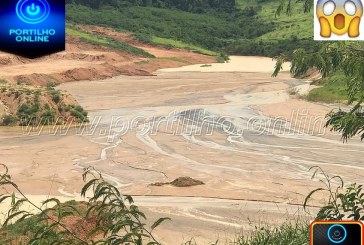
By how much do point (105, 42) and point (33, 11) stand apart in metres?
83.8

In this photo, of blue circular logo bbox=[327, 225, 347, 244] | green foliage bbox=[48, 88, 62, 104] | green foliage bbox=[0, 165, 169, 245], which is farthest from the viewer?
green foliage bbox=[48, 88, 62, 104]

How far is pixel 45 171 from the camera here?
80.2 ft

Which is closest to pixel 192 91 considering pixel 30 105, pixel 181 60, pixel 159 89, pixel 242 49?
pixel 159 89

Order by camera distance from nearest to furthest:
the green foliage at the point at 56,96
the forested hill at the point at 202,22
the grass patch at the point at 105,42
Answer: the green foliage at the point at 56,96, the grass patch at the point at 105,42, the forested hill at the point at 202,22

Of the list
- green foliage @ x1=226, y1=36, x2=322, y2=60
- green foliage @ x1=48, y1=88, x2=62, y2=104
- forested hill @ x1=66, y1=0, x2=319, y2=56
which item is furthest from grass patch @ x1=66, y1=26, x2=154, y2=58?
green foliage @ x1=48, y1=88, x2=62, y2=104

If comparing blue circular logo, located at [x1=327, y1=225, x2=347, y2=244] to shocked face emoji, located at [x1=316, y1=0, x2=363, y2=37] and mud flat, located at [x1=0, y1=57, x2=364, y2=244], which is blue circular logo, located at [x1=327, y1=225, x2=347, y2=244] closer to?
shocked face emoji, located at [x1=316, y1=0, x2=363, y2=37]

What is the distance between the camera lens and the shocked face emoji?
14.5ft

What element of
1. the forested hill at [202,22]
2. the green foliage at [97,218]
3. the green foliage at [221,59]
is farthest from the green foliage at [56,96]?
the forested hill at [202,22]

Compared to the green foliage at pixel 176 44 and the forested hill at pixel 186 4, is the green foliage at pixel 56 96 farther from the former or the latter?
the forested hill at pixel 186 4

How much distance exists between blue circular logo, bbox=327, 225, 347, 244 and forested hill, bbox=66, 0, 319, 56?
90323 mm

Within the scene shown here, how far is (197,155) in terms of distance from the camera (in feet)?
91.4

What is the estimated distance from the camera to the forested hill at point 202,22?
3962 inches

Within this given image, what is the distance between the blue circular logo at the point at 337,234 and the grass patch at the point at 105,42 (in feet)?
273

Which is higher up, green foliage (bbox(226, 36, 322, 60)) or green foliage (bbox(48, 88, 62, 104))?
green foliage (bbox(226, 36, 322, 60))
